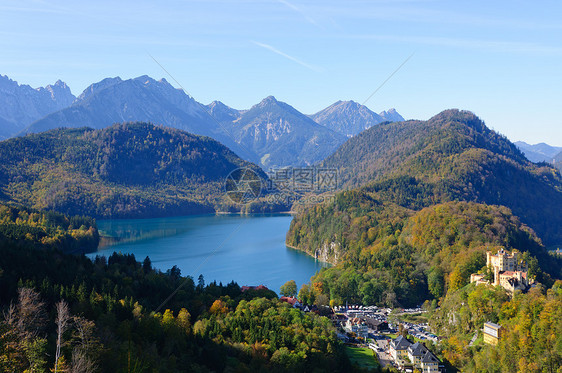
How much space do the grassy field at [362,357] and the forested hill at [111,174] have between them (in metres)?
97.6

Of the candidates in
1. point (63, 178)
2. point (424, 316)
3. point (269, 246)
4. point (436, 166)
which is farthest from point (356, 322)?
point (63, 178)

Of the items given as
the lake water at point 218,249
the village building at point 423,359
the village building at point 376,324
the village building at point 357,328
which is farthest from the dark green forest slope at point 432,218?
the village building at point 423,359

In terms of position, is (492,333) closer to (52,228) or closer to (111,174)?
(52,228)

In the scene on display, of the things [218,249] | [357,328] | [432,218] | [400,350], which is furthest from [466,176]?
[400,350]

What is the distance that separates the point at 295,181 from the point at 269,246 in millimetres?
85973

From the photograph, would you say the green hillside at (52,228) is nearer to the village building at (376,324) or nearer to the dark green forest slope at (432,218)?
the dark green forest slope at (432,218)

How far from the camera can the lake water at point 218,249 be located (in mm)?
60156

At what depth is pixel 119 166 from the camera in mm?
175250

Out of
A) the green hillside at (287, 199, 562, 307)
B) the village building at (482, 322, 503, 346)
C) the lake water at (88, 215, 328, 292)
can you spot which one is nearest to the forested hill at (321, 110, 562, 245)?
the green hillside at (287, 199, 562, 307)

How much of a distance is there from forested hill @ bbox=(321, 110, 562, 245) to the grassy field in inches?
2465

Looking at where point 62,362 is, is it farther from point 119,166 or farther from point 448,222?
point 119,166

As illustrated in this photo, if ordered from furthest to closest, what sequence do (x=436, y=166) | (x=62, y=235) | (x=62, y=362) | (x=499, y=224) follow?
(x=436, y=166) → (x=62, y=235) → (x=499, y=224) → (x=62, y=362)

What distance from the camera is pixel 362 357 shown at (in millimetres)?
32719

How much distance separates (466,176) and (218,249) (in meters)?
59.3
